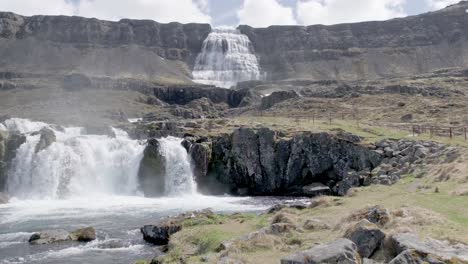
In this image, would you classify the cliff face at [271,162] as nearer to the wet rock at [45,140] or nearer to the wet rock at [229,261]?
the wet rock at [45,140]

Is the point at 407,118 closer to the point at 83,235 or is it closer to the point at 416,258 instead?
the point at 83,235

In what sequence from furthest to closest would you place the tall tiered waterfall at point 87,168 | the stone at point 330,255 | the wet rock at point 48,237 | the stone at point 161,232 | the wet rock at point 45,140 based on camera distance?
the wet rock at point 45,140 → the tall tiered waterfall at point 87,168 → the wet rock at point 48,237 → the stone at point 161,232 → the stone at point 330,255

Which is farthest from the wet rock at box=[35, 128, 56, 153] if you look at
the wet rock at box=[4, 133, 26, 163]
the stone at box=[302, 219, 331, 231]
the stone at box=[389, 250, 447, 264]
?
the stone at box=[389, 250, 447, 264]

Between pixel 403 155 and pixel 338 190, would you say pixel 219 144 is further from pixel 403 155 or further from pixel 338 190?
pixel 403 155

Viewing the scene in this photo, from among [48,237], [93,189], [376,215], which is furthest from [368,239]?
[93,189]

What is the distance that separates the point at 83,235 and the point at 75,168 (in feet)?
115

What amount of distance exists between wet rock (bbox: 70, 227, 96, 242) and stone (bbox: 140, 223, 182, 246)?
432cm

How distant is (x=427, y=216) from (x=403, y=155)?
35.5m

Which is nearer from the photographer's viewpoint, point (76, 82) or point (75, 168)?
point (75, 168)

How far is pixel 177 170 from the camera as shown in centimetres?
7206

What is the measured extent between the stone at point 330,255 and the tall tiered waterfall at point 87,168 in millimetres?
56359

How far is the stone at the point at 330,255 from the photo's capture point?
14.5 metres

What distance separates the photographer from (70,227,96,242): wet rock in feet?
123

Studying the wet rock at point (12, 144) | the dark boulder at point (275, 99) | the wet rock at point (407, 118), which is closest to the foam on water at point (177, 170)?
the wet rock at point (12, 144)
